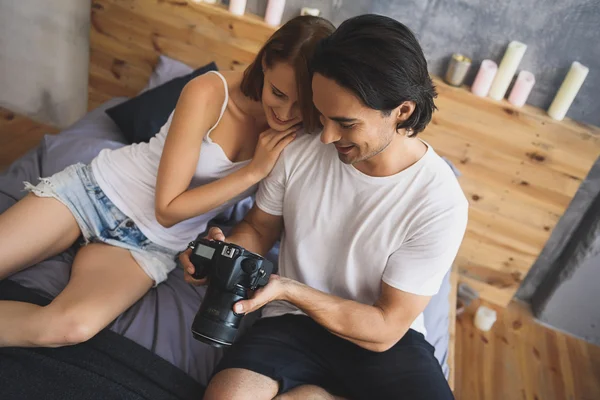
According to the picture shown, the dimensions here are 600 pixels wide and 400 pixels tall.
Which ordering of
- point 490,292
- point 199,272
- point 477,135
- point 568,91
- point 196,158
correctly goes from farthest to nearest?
point 490,292, point 477,135, point 568,91, point 196,158, point 199,272

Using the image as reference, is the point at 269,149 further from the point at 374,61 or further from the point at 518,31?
the point at 518,31

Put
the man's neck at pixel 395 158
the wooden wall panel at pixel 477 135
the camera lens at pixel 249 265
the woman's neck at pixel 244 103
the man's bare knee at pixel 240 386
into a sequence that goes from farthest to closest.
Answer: the wooden wall panel at pixel 477 135
the woman's neck at pixel 244 103
the man's neck at pixel 395 158
the man's bare knee at pixel 240 386
the camera lens at pixel 249 265

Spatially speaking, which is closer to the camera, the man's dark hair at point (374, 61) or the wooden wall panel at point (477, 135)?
the man's dark hair at point (374, 61)

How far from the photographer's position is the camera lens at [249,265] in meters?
1.11

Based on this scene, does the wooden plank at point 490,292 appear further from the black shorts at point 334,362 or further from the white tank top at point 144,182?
the white tank top at point 144,182

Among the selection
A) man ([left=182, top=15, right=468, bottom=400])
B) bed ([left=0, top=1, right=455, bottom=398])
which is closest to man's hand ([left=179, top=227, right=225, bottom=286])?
man ([left=182, top=15, right=468, bottom=400])

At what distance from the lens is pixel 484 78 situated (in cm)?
208

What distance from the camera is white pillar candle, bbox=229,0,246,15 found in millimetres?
2289

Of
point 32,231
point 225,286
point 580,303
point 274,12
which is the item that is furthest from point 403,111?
point 580,303

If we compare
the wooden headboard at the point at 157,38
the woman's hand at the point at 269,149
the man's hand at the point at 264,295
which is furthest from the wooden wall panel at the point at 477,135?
the man's hand at the point at 264,295

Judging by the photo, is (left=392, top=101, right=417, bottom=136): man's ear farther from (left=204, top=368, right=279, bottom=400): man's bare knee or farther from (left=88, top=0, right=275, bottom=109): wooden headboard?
(left=88, top=0, right=275, bottom=109): wooden headboard

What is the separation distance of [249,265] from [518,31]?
154 centimetres

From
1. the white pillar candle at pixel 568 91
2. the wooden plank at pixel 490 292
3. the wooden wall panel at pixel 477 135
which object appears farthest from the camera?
the wooden plank at pixel 490 292

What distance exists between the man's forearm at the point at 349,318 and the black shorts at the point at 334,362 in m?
0.06
